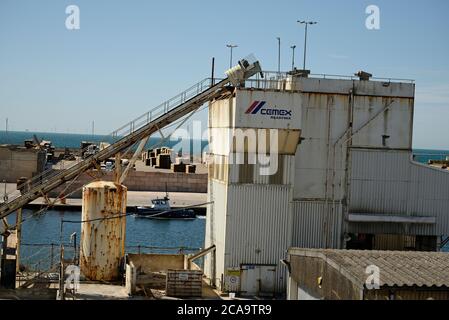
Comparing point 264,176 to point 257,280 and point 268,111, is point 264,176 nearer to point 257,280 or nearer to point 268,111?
point 268,111

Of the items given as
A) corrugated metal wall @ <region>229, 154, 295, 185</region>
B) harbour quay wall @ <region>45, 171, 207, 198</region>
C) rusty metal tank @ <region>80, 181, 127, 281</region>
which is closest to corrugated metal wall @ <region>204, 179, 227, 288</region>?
corrugated metal wall @ <region>229, 154, 295, 185</region>

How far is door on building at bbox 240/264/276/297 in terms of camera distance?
30.3 metres

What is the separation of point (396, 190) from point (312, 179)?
164 inches

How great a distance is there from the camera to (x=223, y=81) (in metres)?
32.5

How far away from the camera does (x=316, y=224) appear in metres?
31.6

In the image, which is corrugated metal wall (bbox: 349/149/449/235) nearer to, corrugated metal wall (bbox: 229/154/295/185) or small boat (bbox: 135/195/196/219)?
corrugated metal wall (bbox: 229/154/295/185)

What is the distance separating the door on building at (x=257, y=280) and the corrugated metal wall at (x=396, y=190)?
4611 mm

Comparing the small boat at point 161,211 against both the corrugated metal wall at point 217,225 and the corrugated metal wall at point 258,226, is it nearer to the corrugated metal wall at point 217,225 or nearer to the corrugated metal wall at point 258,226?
the corrugated metal wall at point 217,225

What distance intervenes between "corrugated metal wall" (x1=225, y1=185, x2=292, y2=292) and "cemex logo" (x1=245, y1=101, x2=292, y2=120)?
2972 mm

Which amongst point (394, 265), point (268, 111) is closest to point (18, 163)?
point (268, 111)

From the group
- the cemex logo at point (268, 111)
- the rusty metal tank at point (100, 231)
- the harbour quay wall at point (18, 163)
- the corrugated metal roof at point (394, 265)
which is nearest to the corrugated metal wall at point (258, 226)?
the cemex logo at point (268, 111)
